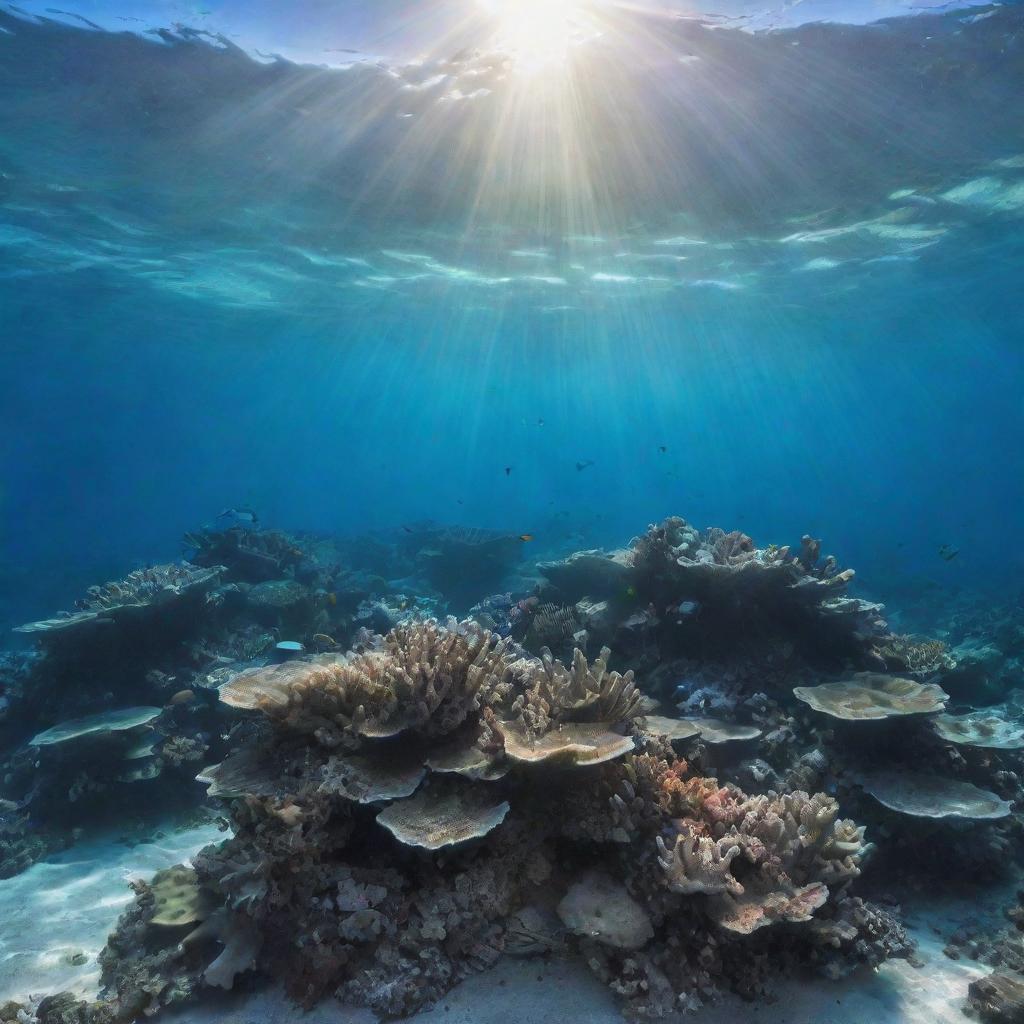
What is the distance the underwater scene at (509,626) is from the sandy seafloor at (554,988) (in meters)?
0.03

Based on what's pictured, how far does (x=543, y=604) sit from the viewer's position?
1074 centimetres

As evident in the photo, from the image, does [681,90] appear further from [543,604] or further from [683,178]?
[543,604]

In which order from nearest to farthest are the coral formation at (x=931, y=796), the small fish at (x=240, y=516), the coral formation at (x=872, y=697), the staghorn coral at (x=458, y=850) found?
the staghorn coral at (x=458, y=850), the coral formation at (x=931, y=796), the coral formation at (x=872, y=697), the small fish at (x=240, y=516)

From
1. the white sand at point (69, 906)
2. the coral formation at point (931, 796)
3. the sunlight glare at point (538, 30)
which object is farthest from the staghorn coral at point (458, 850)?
the sunlight glare at point (538, 30)

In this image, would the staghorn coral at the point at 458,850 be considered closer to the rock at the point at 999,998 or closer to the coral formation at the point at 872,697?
the rock at the point at 999,998

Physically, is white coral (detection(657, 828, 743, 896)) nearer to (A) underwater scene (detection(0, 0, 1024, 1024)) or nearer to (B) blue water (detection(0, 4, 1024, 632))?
(A) underwater scene (detection(0, 0, 1024, 1024))

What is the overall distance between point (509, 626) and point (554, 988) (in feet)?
21.8

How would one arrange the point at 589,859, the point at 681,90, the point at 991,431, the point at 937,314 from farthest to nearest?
the point at 991,431 → the point at 937,314 → the point at 681,90 → the point at 589,859

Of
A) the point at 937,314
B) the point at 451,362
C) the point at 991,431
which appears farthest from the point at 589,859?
the point at 991,431

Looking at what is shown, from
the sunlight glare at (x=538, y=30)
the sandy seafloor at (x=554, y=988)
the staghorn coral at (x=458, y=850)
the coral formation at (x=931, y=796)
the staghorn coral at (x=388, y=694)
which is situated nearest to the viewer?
the sandy seafloor at (x=554, y=988)

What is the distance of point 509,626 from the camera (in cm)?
1061

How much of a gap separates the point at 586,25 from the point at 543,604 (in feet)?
35.8

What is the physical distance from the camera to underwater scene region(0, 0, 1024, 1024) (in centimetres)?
428

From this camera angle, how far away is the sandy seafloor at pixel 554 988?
156 inches
